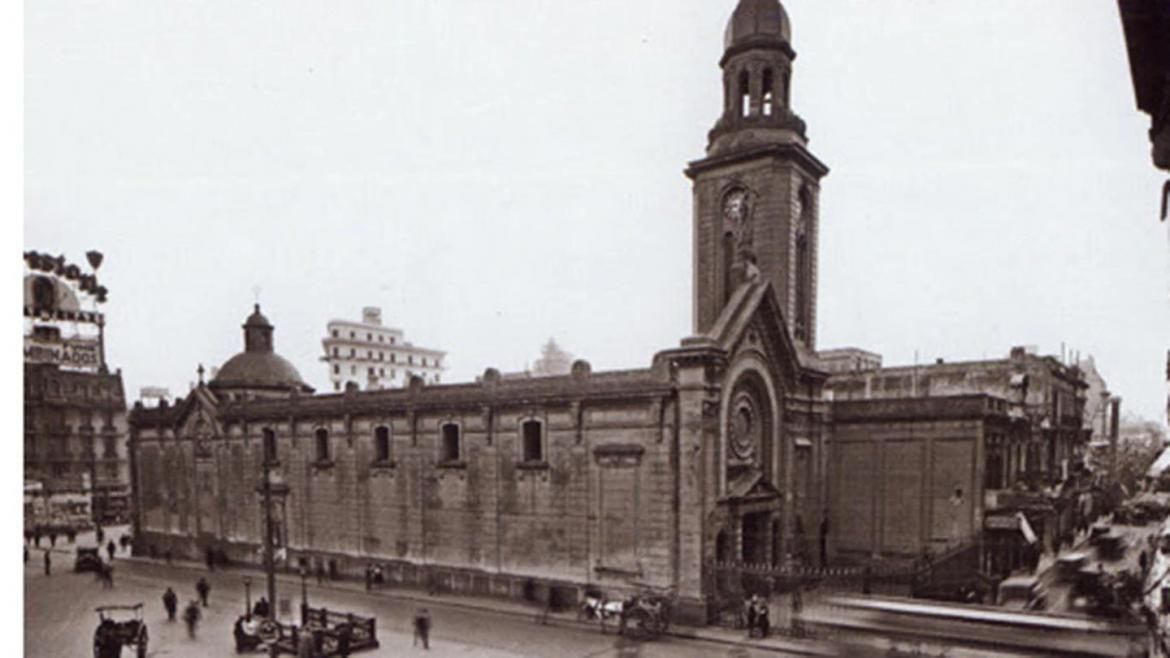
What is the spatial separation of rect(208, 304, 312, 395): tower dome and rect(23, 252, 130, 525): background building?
478 cm

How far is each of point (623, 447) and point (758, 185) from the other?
1089 centimetres

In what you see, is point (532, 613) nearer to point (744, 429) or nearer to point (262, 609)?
point (262, 609)

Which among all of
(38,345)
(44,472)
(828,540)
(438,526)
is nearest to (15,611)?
(38,345)

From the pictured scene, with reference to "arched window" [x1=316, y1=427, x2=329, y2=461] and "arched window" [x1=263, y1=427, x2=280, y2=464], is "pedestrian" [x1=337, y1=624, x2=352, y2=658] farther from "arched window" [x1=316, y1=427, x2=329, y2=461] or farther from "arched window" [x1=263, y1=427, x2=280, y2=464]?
"arched window" [x1=263, y1=427, x2=280, y2=464]

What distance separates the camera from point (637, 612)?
1784cm

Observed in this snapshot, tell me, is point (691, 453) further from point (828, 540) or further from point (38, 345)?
point (38, 345)

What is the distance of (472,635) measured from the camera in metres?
18.0

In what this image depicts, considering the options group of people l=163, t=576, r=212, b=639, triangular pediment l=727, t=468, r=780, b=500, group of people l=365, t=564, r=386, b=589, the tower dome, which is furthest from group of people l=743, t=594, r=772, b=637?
the tower dome

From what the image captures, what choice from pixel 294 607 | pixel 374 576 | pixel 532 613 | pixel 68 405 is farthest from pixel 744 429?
pixel 68 405

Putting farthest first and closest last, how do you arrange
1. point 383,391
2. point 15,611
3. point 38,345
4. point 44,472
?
point 383,391
point 44,472
point 38,345
point 15,611

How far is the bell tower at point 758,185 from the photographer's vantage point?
23.3 m

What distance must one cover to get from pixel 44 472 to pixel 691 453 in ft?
73.5

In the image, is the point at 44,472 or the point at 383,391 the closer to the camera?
the point at 44,472

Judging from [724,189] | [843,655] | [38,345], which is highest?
[724,189]
